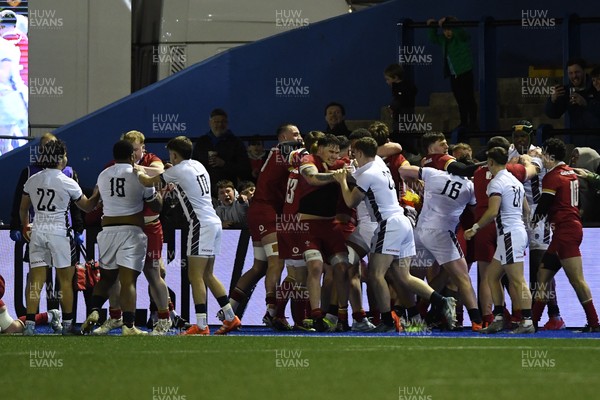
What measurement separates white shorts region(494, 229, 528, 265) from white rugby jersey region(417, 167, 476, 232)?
0.65 meters

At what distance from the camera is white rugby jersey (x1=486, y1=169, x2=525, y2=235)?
13570 millimetres

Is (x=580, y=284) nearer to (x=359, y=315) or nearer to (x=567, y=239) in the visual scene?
(x=567, y=239)

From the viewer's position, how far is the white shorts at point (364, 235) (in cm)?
1406

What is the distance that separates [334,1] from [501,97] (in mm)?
2776

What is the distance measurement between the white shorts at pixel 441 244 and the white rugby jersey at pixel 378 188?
21.8 inches

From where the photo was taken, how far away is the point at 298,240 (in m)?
14.0

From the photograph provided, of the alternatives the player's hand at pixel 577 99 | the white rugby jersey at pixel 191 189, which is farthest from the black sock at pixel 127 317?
the player's hand at pixel 577 99

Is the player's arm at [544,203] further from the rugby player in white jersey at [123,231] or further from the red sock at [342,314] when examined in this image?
the rugby player in white jersey at [123,231]

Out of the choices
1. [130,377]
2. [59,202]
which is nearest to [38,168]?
[59,202]

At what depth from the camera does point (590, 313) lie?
45.4 feet

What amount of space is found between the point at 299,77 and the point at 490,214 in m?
6.66

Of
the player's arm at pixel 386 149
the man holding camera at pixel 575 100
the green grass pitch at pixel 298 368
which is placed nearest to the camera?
the green grass pitch at pixel 298 368

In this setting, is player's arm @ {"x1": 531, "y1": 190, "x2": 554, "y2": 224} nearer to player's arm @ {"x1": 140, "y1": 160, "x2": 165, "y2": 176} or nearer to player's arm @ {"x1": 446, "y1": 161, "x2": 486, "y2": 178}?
player's arm @ {"x1": 446, "y1": 161, "x2": 486, "y2": 178}

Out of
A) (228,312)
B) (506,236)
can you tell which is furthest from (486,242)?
(228,312)
